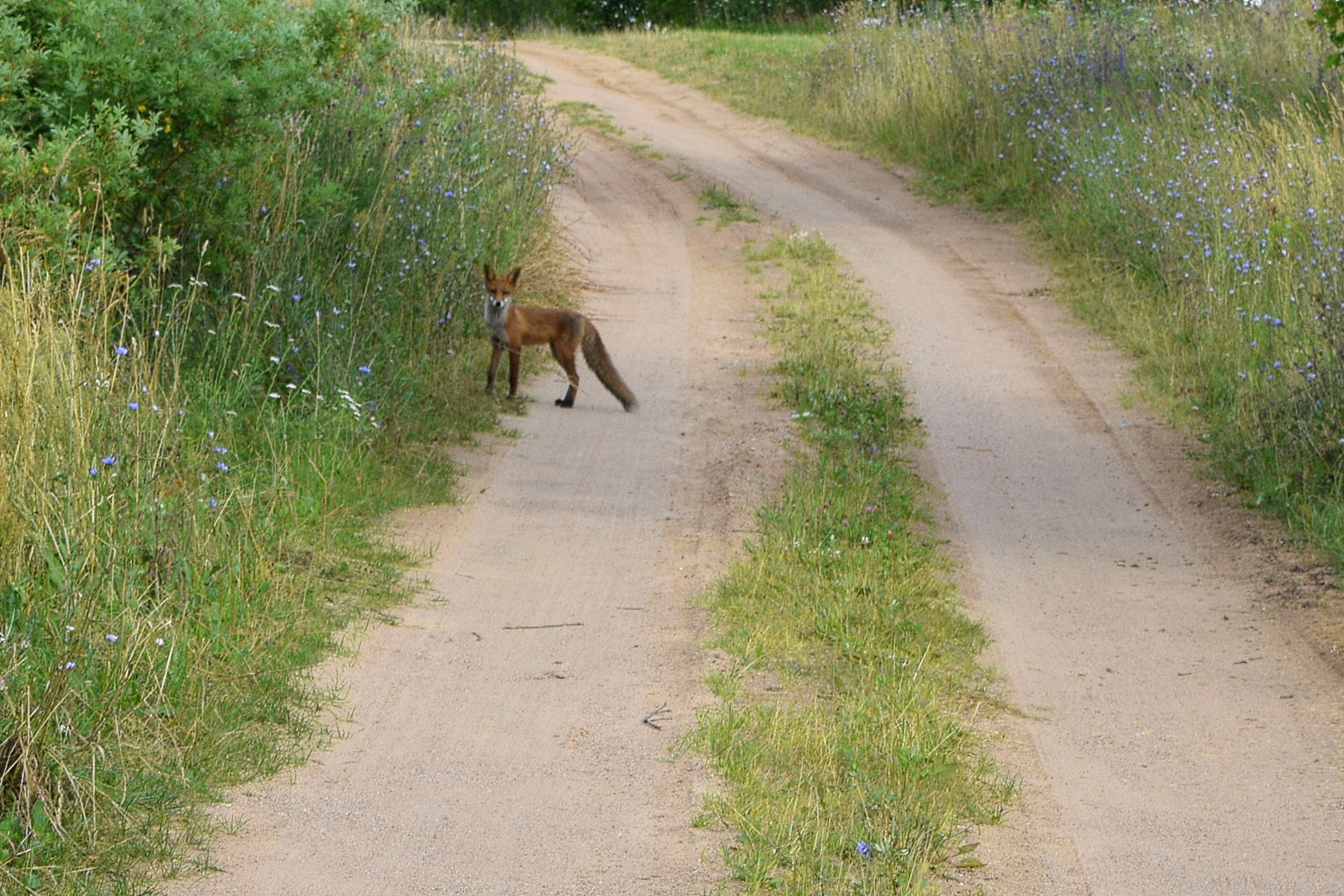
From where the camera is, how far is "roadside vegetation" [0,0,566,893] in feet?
14.7

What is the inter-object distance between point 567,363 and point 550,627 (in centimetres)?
403

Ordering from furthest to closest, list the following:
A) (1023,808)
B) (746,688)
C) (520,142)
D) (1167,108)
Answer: (1167,108)
(520,142)
(746,688)
(1023,808)

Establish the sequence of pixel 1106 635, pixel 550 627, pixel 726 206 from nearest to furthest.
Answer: pixel 550 627 < pixel 1106 635 < pixel 726 206

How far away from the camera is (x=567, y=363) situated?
1015 cm

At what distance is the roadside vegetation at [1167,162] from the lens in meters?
8.97

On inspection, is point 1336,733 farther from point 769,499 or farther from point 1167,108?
point 1167,108

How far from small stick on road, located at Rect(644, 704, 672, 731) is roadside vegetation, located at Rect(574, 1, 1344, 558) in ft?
12.3

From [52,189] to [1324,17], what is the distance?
8.03 meters

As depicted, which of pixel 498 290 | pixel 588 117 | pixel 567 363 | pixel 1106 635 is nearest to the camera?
pixel 1106 635

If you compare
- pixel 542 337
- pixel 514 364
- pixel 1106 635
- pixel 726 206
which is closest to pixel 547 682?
pixel 1106 635

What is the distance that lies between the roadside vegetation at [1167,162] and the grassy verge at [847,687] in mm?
2143

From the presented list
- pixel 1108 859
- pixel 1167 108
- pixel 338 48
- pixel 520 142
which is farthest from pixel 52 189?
pixel 1167 108

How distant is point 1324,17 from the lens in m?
10.1

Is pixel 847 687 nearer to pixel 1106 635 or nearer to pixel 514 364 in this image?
pixel 1106 635
